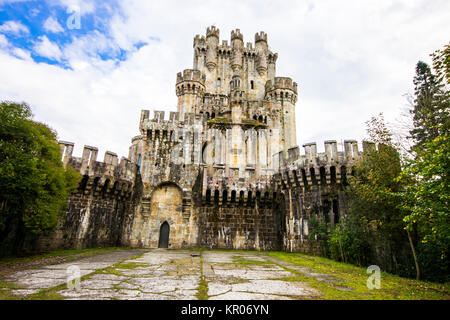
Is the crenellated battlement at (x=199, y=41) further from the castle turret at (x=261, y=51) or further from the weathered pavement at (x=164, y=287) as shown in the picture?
the weathered pavement at (x=164, y=287)

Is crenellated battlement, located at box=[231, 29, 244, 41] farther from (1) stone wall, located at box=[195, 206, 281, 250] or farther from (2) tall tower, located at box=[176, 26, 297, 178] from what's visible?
(1) stone wall, located at box=[195, 206, 281, 250]

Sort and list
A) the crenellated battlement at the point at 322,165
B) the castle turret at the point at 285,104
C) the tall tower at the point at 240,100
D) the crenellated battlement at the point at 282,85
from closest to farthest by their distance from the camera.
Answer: the crenellated battlement at the point at 322,165 < the tall tower at the point at 240,100 < the castle turret at the point at 285,104 < the crenellated battlement at the point at 282,85

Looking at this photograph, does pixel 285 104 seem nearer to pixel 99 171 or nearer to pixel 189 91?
pixel 189 91

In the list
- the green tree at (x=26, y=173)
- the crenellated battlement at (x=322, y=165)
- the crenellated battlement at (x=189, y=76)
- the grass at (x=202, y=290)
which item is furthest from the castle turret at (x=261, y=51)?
the grass at (x=202, y=290)

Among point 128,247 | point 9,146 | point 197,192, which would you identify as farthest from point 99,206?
point 9,146

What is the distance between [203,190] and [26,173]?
10.3 metres

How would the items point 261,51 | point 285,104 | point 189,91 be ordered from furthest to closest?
point 261,51 < point 285,104 < point 189,91

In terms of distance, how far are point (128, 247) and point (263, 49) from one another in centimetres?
2960

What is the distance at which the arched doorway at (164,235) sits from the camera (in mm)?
18447

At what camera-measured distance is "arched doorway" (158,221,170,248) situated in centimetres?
1845

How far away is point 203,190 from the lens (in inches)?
722

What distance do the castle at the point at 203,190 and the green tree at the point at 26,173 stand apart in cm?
448

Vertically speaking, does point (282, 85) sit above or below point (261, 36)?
below

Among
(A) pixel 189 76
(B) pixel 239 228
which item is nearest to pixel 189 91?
(A) pixel 189 76
